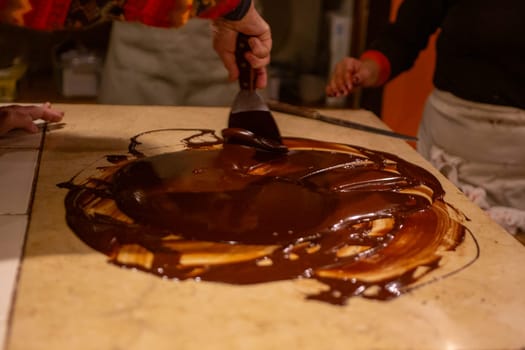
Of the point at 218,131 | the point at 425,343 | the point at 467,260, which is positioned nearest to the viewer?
the point at 425,343

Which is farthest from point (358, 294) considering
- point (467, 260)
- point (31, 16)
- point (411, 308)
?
point (31, 16)

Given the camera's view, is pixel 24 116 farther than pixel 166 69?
No

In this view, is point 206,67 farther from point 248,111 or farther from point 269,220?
point 269,220

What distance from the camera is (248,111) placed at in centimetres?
116

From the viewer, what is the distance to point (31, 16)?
0.79 meters

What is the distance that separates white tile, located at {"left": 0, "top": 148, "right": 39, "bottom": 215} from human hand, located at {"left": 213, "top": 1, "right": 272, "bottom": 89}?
412 mm

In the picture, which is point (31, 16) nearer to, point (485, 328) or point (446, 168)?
point (485, 328)

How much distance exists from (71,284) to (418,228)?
462 mm

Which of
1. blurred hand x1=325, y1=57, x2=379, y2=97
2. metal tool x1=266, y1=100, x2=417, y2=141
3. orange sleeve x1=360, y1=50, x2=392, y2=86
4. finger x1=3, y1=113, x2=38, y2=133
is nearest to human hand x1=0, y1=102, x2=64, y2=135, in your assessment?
finger x1=3, y1=113, x2=38, y2=133

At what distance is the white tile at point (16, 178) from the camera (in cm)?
82

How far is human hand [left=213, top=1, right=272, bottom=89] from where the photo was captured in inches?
42.0

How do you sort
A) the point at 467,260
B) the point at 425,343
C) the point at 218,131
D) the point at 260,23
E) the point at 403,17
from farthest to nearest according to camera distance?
the point at 403,17 → the point at 218,131 → the point at 260,23 → the point at 467,260 → the point at 425,343

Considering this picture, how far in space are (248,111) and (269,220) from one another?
17.0 inches

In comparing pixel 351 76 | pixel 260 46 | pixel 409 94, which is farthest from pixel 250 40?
pixel 409 94
